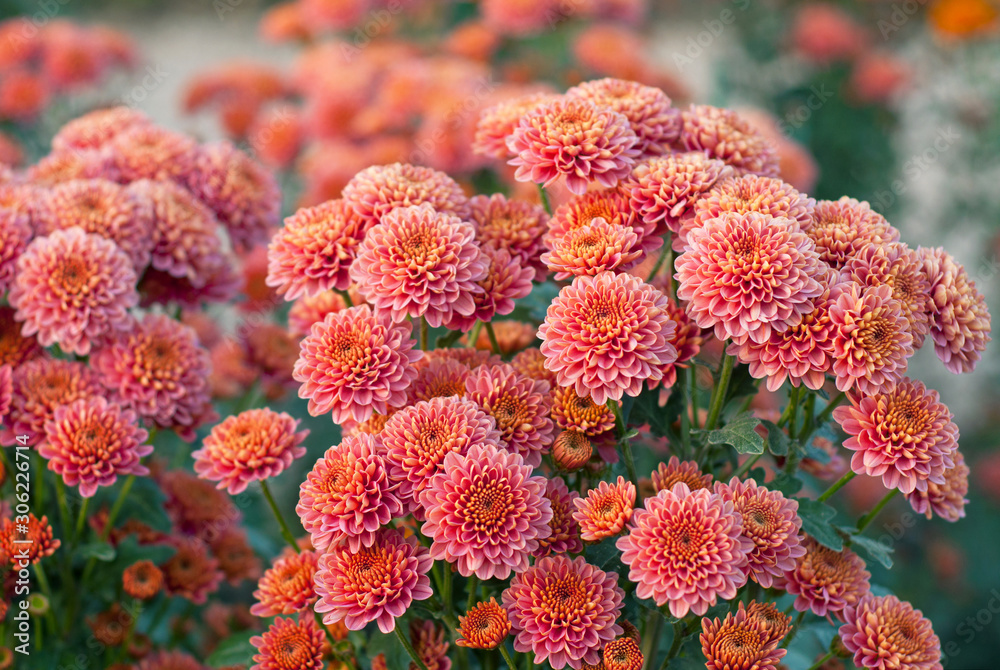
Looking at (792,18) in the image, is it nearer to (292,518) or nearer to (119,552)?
(292,518)

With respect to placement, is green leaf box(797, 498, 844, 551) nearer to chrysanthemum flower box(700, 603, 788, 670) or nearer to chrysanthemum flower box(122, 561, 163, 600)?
chrysanthemum flower box(700, 603, 788, 670)

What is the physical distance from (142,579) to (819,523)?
1004 millimetres

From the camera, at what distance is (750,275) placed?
A: 961 millimetres

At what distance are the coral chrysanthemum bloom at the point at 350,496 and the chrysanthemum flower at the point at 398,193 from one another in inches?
12.8

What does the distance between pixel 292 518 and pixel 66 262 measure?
1.31m

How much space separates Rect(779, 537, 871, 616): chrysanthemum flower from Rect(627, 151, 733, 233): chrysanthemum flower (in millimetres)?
445

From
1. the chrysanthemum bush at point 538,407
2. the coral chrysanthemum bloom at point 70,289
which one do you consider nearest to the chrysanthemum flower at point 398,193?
the chrysanthemum bush at point 538,407

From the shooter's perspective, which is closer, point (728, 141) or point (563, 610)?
point (563, 610)

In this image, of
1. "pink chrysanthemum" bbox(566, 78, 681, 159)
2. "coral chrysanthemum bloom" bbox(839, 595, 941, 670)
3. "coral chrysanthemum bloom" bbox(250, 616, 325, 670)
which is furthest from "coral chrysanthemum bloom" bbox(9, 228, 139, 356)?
"coral chrysanthemum bloom" bbox(839, 595, 941, 670)

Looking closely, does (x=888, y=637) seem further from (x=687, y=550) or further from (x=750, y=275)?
(x=750, y=275)

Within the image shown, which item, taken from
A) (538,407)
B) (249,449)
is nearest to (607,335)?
(538,407)

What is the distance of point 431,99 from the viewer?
7.68 feet

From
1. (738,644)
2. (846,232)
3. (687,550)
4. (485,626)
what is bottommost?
(485,626)

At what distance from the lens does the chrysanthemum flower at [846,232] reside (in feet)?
3.55
